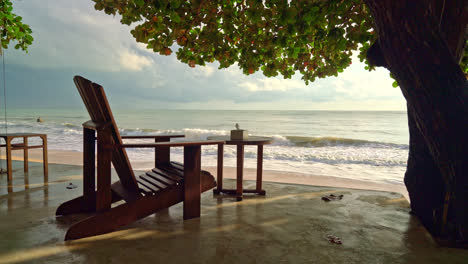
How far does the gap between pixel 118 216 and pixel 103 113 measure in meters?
0.83

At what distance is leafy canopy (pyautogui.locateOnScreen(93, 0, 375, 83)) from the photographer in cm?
281

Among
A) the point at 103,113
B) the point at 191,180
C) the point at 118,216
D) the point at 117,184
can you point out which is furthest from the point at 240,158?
the point at 103,113

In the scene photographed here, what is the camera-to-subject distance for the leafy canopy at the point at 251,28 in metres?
2.81

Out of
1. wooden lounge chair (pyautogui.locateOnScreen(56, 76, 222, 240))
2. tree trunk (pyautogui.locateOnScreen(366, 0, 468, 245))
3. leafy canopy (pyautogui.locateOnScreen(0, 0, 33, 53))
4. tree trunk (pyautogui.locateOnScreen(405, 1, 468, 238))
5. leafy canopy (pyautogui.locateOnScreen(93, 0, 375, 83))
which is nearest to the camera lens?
tree trunk (pyautogui.locateOnScreen(366, 0, 468, 245))

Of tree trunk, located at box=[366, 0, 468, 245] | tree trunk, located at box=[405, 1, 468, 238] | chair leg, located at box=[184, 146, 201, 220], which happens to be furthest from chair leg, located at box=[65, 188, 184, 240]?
tree trunk, located at box=[405, 1, 468, 238]

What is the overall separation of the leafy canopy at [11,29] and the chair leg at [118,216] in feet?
16.1

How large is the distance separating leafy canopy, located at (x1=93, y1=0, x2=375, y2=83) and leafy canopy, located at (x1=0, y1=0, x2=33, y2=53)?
124 inches

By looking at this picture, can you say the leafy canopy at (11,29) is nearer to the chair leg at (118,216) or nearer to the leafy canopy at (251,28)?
the leafy canopy at (251,28)

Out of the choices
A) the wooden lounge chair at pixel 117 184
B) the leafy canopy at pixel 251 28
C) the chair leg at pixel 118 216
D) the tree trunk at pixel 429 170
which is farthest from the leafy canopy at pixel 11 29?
the tree trunk at pixel 429 170

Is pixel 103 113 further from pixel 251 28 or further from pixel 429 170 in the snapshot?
pixel 429 170

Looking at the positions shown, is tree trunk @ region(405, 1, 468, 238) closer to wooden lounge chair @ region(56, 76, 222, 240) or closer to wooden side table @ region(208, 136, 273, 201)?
wooden side table @ region(208, 136, 273, 201)

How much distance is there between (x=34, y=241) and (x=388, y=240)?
8.90 ft

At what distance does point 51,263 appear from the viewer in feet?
5.62

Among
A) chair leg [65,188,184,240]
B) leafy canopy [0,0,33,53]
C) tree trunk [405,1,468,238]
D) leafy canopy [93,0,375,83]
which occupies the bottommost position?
chair leg [65,188,184,240]
